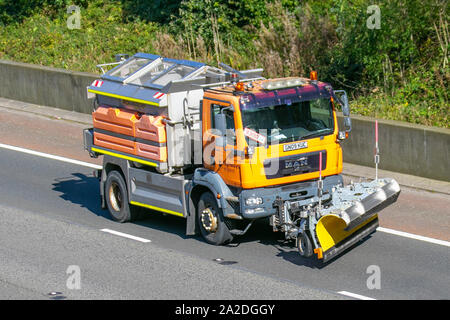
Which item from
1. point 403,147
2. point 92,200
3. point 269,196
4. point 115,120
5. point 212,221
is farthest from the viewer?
point 403,147

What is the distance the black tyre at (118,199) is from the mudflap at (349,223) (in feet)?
13.6

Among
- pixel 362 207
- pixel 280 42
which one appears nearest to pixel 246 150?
pixel 362 207

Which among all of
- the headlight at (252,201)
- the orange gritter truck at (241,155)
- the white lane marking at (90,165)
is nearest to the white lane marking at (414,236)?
the white lane marking at (90,165)

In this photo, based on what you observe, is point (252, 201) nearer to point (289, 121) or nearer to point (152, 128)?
point (289, 121)

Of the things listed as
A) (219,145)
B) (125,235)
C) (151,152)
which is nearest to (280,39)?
(151,152)

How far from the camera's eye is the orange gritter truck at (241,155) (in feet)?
45.1

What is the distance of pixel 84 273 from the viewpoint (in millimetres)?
13625

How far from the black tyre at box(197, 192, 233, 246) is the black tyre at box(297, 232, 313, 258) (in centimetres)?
141

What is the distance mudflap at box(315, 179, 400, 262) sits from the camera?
1320 centimetres

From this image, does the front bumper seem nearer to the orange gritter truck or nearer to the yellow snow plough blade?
the orange gritter truck

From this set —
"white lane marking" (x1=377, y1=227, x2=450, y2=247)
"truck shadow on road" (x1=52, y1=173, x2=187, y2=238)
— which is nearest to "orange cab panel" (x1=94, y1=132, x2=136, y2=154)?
"truck shadow on road" (x1=52, y1=173, x2=187, y2=238)

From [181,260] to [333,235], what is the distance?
2367mm

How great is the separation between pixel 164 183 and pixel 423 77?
8.38 meters

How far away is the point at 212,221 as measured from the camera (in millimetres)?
14516
